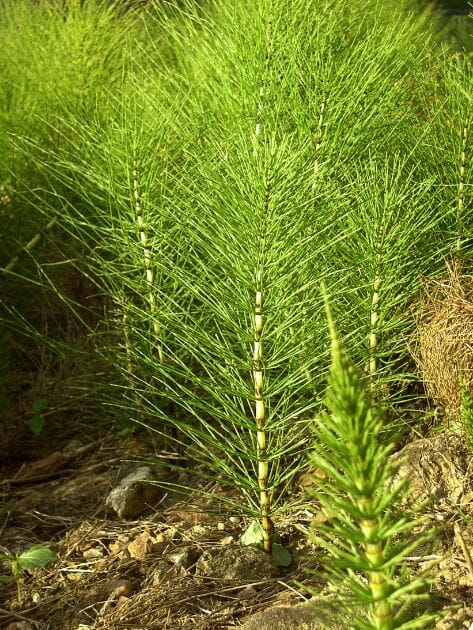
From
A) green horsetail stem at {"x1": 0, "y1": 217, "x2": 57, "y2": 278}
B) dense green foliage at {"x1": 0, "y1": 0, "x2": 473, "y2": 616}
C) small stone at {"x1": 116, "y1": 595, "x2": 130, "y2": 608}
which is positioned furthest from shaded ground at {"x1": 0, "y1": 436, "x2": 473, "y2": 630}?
green horsetail stem at {"x1": 0, "y1": 217, "x2": 57, "y2": 278}

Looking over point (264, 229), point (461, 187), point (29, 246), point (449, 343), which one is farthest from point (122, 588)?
point (29, 246)

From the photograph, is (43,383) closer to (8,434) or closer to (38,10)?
(8,434)

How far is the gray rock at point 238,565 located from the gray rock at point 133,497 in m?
0.42

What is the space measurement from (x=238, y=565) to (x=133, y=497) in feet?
1.85

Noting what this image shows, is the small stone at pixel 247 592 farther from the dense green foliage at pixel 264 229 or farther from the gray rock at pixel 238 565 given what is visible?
the dense green foliage at pixel 264 229

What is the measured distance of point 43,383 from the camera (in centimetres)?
368

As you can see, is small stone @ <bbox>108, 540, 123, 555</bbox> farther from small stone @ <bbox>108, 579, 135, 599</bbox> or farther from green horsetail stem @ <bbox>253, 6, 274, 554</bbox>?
green horsetail stem @ <bbox>253, 6, 274, 554</bbox>

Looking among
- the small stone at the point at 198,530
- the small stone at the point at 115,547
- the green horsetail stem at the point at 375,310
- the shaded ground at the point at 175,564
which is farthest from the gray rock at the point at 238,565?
the green horsetail stem at the point at 375,310

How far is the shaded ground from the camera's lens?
2.10 meters

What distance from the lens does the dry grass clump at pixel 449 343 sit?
2.49 m

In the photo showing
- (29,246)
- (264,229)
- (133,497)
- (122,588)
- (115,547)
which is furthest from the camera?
(29,246)

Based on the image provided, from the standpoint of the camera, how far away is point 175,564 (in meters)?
2.36

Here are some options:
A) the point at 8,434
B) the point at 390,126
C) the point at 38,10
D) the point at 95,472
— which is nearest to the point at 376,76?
the point at 390,126

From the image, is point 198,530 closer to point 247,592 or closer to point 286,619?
point 247,592
